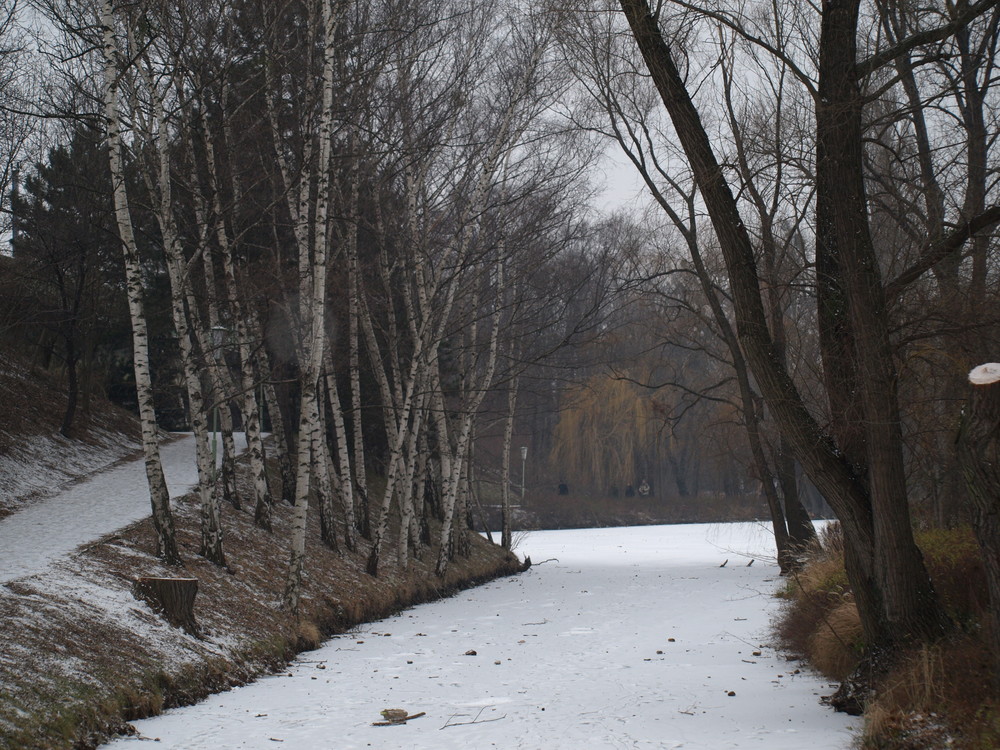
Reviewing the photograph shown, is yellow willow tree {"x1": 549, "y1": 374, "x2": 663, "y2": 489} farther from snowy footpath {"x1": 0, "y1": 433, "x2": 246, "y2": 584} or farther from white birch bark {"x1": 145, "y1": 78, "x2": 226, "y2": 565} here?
white birch bark {"x1": 145, "y1": 78, "x2": 226, "y2": 565}

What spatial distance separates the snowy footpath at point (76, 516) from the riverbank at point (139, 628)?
371mm

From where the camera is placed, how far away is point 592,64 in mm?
17016

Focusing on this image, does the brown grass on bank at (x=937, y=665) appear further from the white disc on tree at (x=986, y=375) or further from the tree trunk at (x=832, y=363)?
the white disc on tree at (x=986, y=375)

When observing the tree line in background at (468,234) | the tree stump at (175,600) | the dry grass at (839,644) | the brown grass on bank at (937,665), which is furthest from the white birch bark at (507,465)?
the dry grass at (839,644)

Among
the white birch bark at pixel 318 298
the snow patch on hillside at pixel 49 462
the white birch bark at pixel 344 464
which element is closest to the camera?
the white birch bark at pixel 318 298

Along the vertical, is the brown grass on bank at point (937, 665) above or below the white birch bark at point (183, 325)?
below

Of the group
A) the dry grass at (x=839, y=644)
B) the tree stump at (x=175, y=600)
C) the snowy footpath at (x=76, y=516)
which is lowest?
the dry grass at (x=839, y=644)

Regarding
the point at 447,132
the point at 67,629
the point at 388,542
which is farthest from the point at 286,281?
the point at 67,629

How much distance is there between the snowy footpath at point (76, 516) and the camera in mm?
10250

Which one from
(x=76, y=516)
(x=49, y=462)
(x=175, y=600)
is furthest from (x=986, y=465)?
(x=49, y=462)

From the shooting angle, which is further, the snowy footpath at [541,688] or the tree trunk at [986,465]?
the snowy footpath at [541,688]

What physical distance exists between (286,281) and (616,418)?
91.1 ft

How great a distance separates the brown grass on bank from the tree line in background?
0.43 meters

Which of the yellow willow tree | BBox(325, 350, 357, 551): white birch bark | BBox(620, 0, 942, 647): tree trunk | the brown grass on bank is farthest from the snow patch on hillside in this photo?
the yellow willow tree
